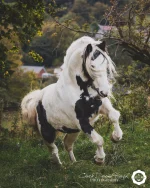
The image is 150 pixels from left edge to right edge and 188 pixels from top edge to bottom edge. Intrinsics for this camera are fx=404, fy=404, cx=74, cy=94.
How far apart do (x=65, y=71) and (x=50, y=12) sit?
7.74 ft

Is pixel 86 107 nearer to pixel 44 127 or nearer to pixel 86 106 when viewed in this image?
pixel 86 106

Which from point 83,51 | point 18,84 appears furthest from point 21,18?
point 18,84

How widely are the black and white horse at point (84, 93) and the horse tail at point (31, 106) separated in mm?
557

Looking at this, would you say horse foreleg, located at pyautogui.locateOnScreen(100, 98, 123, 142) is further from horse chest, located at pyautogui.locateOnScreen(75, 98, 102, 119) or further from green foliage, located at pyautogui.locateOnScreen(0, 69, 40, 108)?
green foliage, located at pyautogui.locateOnScreen(0, 69, 40, 108)

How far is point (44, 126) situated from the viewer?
20.5ft

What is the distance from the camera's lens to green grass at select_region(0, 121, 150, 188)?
5605 mm

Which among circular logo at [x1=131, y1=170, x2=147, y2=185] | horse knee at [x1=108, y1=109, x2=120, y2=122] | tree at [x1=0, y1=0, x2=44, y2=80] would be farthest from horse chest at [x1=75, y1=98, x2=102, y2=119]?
tree at [x1=0, y1=0, x2=44, y2=80]

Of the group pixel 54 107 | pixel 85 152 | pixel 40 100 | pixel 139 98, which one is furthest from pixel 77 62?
pixel 139 98

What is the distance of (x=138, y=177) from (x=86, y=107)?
4.59 ft

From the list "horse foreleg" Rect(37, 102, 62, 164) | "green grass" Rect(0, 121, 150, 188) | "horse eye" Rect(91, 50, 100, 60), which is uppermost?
"horse eye" Rect(91, 50, 100, 60)

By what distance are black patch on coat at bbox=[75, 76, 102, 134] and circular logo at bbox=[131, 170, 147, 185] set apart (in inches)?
43.2

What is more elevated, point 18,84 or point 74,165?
point 74,165

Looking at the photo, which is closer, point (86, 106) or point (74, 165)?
point (86, 106)

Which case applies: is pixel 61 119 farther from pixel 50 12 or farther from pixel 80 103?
pixel 50 12
